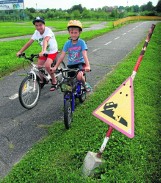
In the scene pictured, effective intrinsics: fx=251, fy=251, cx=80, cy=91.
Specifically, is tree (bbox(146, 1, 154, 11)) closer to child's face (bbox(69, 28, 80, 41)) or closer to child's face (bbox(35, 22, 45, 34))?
child's face (bbox(35, 22, 45, 34))

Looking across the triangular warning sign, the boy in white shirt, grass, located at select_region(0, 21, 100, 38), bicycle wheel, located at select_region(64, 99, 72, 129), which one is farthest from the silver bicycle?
grass, located at select_region(0, 21, 100, 38)

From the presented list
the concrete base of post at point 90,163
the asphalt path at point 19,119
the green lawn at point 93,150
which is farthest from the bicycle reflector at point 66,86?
the concrete base of post at point 90,163

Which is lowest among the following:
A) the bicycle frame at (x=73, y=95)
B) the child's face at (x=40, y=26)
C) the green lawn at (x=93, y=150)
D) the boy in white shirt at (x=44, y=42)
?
the green lawn at (x=93, y=150)

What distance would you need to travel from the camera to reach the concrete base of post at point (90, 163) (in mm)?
3718

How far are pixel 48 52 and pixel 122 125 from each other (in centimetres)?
389

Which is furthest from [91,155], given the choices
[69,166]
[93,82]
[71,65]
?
[93,82]

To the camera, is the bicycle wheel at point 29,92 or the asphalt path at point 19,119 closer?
the asphalt path at point 19,119

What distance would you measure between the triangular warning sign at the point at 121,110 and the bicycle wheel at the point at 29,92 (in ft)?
8.98

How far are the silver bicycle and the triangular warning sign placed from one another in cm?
277

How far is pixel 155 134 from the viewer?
16.7 feet

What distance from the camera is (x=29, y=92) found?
6227 mm

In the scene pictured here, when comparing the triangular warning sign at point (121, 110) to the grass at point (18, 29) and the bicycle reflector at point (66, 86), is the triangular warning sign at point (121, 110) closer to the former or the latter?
the bicycle reflector at point (66, 86)

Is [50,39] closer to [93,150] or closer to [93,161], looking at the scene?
[93,150]

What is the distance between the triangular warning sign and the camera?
349cm
